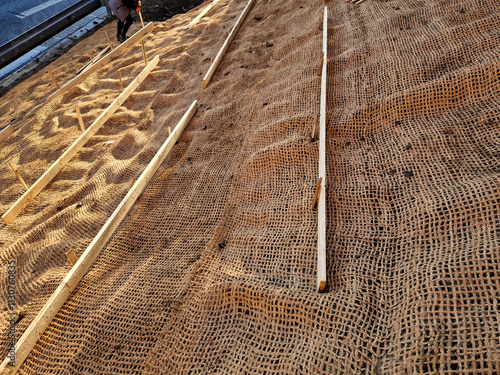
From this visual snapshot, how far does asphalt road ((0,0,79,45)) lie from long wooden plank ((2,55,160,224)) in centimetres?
498

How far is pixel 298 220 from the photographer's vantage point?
2.50 metres

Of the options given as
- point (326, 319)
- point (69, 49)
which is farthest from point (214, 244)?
point (69, 49)

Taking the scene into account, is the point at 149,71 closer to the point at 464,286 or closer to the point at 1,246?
the point at 1,246

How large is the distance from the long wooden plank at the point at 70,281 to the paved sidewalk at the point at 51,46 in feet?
20.2

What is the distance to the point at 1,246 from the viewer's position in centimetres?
324

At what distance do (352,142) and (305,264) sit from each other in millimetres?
1337

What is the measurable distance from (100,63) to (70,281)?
515 cm

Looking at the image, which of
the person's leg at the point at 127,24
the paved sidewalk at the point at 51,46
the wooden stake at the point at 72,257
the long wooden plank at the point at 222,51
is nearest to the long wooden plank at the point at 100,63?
the person's leg at the point at 127,24

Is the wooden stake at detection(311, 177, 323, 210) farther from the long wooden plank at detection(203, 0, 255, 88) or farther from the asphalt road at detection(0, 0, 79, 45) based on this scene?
the asphalt road at detection(0, 0, 79, 45)

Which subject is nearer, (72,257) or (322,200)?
(322,200)

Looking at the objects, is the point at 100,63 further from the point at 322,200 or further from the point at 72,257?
the point at 322,200

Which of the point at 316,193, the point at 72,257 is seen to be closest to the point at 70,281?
the point at 72,257

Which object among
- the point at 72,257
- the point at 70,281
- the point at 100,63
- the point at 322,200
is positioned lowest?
the point at 322,200

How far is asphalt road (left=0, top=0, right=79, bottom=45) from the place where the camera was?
7734mm
